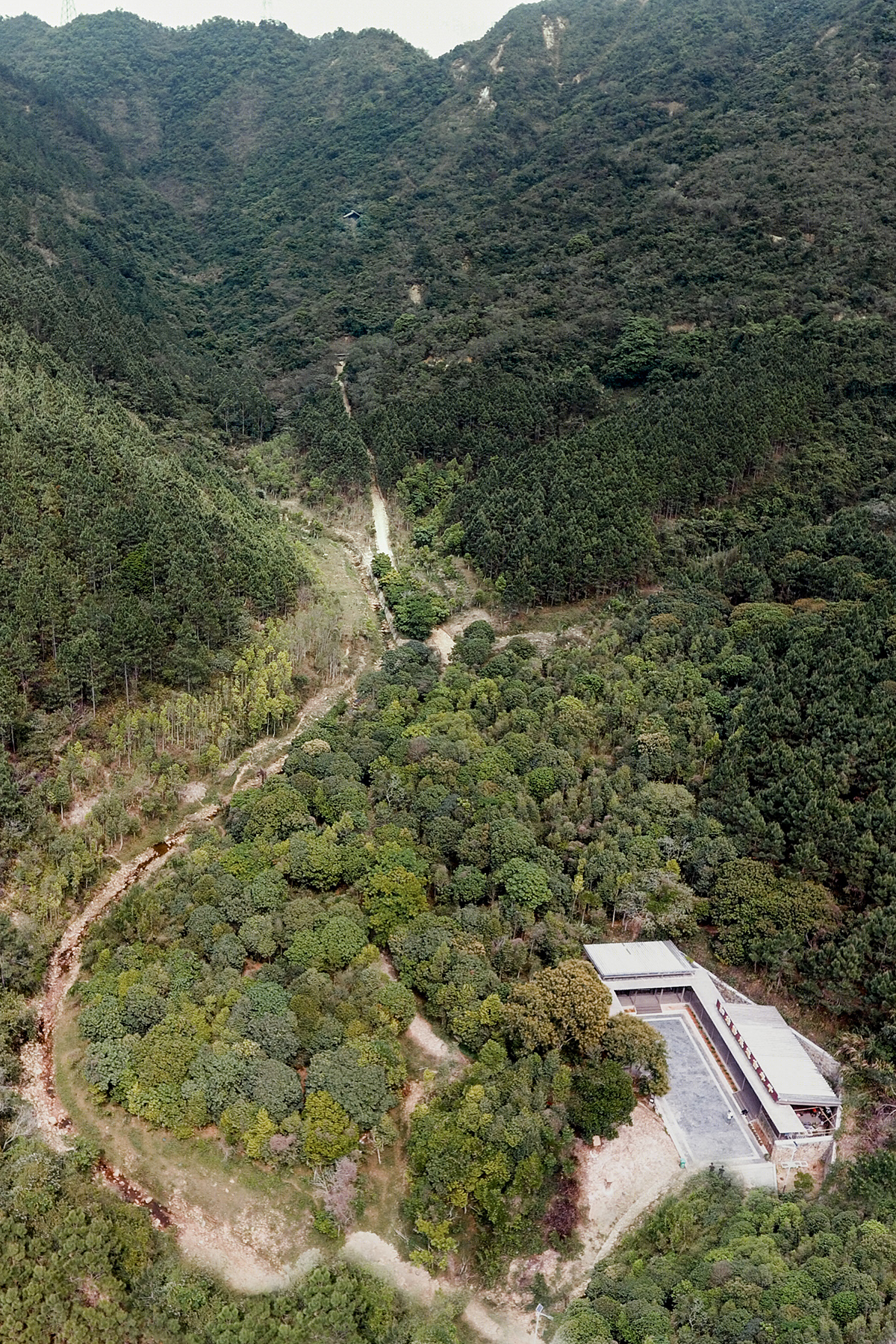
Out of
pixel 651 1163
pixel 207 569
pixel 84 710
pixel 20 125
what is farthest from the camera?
pixel 20 125

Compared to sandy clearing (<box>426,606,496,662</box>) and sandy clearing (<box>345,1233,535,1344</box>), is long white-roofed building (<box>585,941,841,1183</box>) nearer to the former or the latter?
sandy clearing (<box>345,1233,535,1344</box>)

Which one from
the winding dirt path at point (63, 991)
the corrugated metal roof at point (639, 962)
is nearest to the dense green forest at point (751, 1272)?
the corrugated metal roof at point (639, 962)

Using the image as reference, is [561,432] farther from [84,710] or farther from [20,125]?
[20,125]

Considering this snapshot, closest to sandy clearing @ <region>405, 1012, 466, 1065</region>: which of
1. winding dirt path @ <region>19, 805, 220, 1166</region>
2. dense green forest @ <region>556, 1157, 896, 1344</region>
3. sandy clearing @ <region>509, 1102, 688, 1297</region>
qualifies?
sandy clearing @ <region>509, 1102, 688, 1297</region>

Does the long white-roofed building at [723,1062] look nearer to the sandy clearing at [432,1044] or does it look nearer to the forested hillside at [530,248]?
the sandy clearing at [432,1044]

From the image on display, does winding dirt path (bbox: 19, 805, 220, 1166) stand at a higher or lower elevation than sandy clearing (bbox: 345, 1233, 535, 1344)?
higher

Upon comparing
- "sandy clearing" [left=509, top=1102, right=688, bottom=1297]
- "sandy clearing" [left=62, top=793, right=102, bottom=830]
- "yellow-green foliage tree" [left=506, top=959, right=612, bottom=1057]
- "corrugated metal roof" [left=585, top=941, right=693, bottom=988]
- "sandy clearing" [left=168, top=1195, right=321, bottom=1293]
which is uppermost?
"sandy clearing" [left=62, top=793, right=102, bottom=830]

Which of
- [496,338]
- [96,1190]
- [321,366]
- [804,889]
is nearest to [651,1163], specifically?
[804,889]
